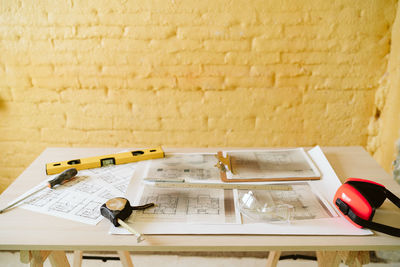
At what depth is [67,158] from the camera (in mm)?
1200

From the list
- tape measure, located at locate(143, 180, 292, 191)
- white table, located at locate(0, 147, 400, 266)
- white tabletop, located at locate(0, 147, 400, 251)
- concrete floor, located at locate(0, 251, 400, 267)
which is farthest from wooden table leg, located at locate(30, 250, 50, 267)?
concrete floor, located at locate(0, 251, 400, 267)

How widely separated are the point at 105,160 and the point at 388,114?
4.60 feet

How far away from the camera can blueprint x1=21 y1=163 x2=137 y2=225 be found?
0.87m

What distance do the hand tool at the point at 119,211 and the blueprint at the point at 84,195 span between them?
4cm

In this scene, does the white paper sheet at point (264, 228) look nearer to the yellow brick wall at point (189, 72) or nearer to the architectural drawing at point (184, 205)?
the architectural drawing at point (184, 205)

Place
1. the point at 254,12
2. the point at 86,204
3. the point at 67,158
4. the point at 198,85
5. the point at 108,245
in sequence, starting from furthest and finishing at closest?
the point at 198,85 → the point at 254,12 → the point at 67,158 → the point at 86,204 → the point at 108,245

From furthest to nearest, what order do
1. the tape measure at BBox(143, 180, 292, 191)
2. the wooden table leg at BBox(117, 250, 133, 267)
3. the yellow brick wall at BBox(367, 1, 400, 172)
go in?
the yellow brick wall at BBox(367, 1, 400, 172) → the wooden table leg at BBox(117, 250, 133, 267) → the tape measure at BBox(143, 180, 292, 191)

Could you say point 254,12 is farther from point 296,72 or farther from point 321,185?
point 321,185

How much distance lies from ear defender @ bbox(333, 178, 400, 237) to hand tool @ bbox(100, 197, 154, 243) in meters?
0.53

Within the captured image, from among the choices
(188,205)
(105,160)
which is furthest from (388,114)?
(105,160)

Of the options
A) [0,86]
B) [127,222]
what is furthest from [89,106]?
[127,222]

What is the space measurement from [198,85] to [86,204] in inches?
37.4

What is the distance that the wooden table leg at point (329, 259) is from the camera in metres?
1.07

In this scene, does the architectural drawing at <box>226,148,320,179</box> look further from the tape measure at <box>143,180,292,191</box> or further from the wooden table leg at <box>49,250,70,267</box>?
the wooden table leg at <box>49,250,70,267</box>
